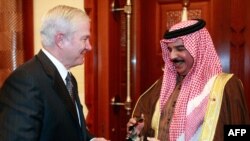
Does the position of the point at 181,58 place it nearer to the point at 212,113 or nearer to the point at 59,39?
the point at 212,113

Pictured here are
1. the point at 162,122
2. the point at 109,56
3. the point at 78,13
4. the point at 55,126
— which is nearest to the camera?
the point at 55,126

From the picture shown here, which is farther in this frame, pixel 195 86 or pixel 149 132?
pixel 149 132

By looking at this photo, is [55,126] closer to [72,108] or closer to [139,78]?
[72,108]

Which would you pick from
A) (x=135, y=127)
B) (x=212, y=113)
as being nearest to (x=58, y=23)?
(x=135, y=127)

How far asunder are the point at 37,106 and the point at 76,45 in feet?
1.04

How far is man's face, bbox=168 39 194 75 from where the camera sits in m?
1.70

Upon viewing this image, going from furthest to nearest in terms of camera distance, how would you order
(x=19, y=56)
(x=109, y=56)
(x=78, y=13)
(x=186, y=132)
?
(x=19, y=56), (x=109, y=56), (x=186, y=132), (x=78, y=13)

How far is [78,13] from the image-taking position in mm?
1388

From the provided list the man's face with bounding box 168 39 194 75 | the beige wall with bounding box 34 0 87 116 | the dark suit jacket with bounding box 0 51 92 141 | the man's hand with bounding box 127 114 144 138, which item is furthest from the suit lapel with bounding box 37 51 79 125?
the beige wall with bounding box 34 0 87 116

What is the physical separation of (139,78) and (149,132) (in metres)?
0.54

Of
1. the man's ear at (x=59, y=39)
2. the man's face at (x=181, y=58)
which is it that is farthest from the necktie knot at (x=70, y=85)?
the man's face at (x=181, y=58)

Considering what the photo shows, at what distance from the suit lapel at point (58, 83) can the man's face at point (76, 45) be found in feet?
0.28

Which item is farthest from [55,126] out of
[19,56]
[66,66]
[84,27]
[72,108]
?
[19,56]

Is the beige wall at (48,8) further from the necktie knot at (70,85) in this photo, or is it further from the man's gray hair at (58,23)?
the man's gray hair at (58,23)
